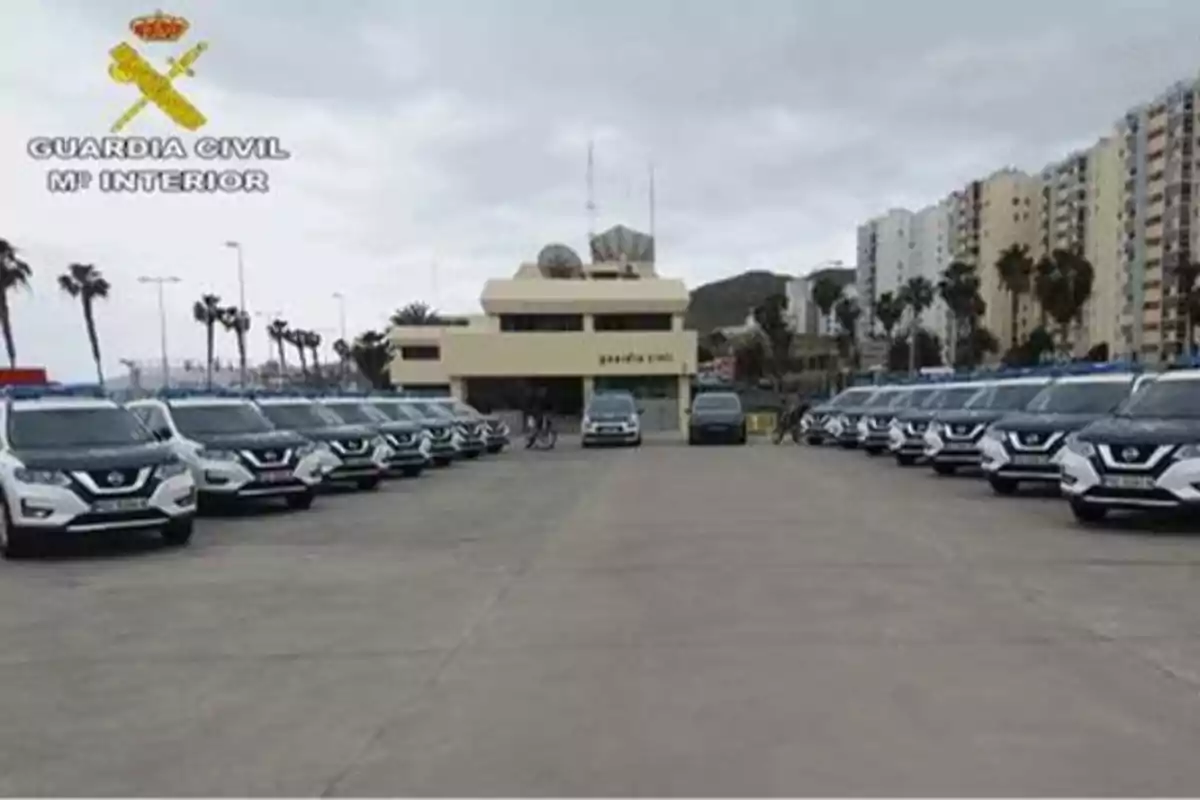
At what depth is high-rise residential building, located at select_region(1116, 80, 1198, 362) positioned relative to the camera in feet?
Answer: 389

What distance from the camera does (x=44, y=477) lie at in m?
13.6

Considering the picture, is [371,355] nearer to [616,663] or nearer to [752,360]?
[752,360]

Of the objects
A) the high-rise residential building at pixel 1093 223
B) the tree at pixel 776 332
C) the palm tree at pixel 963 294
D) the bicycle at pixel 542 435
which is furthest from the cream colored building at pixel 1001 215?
the bicycle at pixel 542 435

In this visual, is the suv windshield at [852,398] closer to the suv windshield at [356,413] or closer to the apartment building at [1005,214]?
the suv windshield at [356,413]

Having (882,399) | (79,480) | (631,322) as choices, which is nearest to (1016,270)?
(631,322)

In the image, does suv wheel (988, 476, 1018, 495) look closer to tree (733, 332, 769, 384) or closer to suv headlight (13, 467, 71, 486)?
suv headlight (13, 467, 71, 486)

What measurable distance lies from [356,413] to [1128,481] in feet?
58.0

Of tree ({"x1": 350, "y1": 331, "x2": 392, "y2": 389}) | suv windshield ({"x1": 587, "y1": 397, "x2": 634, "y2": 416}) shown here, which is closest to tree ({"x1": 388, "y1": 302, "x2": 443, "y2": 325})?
tree ({"x1": 350, "y1": 331, "x2": 392, "y2": 389})

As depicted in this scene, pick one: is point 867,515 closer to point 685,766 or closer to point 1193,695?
point 1193,695

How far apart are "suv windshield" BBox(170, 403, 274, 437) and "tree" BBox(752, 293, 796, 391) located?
3794 inches

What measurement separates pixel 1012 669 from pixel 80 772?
5127mm

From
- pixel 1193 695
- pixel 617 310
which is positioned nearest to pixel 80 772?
pixel 1193 695

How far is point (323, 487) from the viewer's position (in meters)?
23.2

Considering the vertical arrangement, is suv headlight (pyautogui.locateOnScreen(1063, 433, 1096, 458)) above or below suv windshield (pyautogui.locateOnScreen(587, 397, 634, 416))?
above
